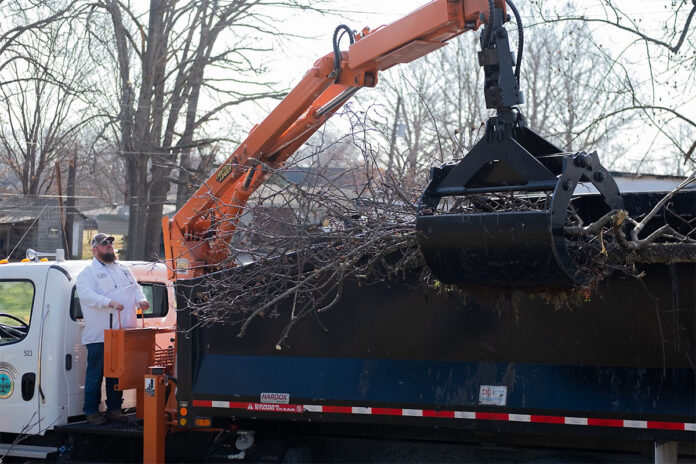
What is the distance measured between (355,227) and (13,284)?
341 cm

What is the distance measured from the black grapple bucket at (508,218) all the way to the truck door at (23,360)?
3.89 meters

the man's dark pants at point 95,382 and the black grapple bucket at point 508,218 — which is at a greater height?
the black grapple bucket at point 508,218

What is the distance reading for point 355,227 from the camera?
4977mm

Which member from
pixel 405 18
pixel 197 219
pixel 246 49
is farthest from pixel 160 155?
pixel 405 18

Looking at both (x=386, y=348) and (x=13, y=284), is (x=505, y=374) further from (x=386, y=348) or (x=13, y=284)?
(x=13, y=284)

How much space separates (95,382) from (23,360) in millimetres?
657

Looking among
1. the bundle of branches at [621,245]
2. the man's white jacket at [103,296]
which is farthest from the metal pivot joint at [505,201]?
the man's white jacket at [103,296]

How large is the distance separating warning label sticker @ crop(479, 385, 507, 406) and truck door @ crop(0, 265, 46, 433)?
368cm

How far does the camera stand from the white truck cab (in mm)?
6391

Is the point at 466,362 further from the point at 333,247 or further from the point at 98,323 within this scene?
the point at 98,323

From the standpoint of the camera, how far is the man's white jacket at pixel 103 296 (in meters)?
6.35

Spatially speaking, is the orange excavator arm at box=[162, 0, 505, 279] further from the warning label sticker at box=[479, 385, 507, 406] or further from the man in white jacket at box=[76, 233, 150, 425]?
the warning label sticker at box=[479, 385, 507, 406]

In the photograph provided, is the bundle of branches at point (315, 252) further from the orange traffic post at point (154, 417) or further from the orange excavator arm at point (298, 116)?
the orange traffic post at point (154, 417)

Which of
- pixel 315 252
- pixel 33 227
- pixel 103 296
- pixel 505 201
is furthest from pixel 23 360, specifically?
pixel 33 227
